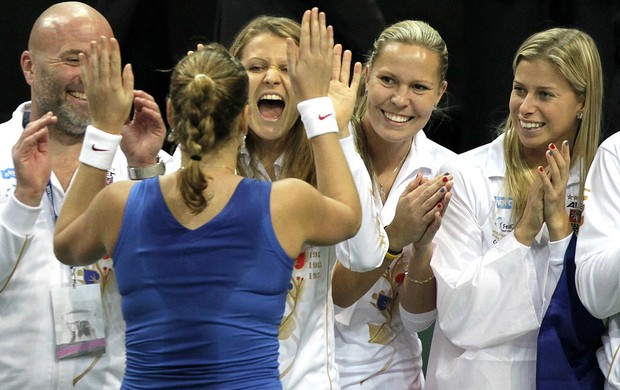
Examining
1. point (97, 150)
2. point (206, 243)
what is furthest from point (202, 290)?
point (97, 150)

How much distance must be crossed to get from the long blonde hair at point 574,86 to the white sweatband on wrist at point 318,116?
100 centimetres

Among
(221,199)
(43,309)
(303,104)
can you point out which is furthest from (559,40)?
(43,309)

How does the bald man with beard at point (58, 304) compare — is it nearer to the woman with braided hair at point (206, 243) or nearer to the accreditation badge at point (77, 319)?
the accreditation badge at point (77, 319)

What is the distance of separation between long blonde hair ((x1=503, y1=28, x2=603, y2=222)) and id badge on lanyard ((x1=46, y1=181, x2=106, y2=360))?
1.29 meters

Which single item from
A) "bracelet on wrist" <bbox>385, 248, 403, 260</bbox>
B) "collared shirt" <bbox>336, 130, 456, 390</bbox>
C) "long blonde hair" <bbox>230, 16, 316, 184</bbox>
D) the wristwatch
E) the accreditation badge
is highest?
"long blonde hair" <bbox>230, 16, 316, 184</bbox>

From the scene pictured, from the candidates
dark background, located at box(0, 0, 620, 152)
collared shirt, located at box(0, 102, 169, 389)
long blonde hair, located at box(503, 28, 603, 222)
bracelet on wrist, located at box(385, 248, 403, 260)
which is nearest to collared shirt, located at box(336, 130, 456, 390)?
bracelet on wrist, located at box(385, 248, 403, 260)

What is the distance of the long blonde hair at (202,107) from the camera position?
97.0 inches

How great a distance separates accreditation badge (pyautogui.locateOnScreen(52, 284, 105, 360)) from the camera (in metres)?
3.18

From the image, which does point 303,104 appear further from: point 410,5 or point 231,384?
point 410,5

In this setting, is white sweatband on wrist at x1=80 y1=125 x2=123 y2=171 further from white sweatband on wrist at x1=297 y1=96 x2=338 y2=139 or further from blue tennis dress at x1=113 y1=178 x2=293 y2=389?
white sweatband on wrist at x1=297 y1=96 x2=338 y2=139

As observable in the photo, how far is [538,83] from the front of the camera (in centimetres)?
357

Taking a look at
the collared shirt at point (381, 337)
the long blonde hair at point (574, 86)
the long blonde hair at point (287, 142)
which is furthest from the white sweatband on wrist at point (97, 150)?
the long blonde hair at point (574, 86)

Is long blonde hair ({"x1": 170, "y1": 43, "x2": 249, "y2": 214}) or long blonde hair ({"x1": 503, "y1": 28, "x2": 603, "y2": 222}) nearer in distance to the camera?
long blonde hair ({"x1": 170, "y1": 43, "x2": 249, "y2": 214})

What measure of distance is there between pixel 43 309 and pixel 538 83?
1649 millimetres
